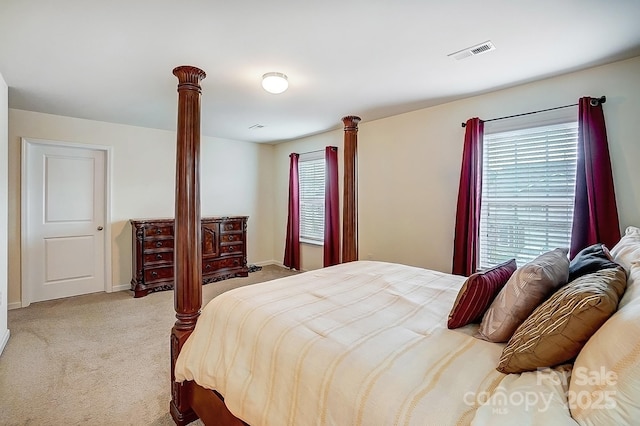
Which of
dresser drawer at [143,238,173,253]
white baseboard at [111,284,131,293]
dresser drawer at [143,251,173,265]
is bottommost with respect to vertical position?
white baseboard at [111,284,131,293]

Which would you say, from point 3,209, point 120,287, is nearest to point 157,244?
point 120,287

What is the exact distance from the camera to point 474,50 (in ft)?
7.21

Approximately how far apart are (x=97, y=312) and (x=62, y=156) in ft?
6.62

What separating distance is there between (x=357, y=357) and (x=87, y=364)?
2382mm

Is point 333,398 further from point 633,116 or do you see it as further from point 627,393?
point 633,116

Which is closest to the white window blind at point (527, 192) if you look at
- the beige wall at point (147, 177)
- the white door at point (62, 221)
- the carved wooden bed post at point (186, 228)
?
the carved wooden bed post at point (186, 228)

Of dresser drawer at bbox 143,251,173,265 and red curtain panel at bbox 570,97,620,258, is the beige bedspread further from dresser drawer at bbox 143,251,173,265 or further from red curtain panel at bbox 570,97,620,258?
dresser drawer at bbox 143,251,173,265

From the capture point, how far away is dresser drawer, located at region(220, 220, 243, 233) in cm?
471

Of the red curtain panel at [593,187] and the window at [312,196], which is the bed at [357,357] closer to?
the red curtain panel at [593,187]

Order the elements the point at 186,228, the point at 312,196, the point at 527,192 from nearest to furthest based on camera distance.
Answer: the point at 186,228, the point at 527,192, the point at 312,196

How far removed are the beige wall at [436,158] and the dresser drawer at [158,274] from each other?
267 centimetres

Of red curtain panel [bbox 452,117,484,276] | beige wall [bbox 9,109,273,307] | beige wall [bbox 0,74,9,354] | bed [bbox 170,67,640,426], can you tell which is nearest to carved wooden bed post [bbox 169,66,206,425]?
bed [bbox 170,67,640,426]

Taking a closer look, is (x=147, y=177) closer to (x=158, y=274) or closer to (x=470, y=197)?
(x=158, y=274)

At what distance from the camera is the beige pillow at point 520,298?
117 cm
